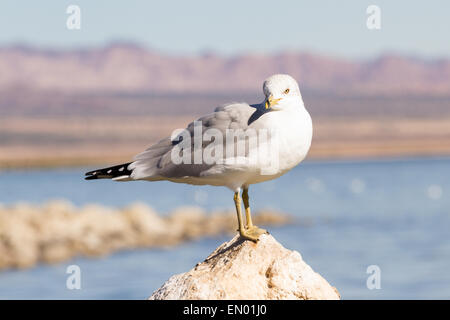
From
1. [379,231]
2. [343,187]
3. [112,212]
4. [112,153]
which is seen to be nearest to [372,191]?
[343,187]

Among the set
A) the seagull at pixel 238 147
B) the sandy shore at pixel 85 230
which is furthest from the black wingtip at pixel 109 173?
the sandy shore at pixel 85 230

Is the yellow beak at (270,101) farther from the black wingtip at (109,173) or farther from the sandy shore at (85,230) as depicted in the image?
the sandy shore at (85,230)

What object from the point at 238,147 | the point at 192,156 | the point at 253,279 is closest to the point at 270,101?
the point at 238,147

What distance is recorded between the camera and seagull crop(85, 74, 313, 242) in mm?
6195

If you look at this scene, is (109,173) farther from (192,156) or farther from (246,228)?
(246,228)

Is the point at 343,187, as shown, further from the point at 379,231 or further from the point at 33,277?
the point at 33,277

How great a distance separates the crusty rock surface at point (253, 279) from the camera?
246 inches

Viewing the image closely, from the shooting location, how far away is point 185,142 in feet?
21.5

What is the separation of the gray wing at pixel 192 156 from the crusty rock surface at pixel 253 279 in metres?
0.85

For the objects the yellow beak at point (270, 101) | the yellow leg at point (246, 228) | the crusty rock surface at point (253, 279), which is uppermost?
the yellow beak at point (270, 101)

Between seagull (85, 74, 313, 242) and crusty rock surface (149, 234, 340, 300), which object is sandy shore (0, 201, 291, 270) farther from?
crusty rock surface (149, 234, 340, 300)

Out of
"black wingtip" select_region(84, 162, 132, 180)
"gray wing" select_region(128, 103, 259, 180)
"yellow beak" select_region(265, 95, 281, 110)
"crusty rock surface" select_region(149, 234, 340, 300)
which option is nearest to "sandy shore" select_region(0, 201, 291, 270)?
"black wingtip" select_region(84, 162, 132, 180)

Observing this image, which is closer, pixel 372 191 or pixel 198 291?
pixel 198 291

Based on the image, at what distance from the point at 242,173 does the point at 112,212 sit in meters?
27.1
